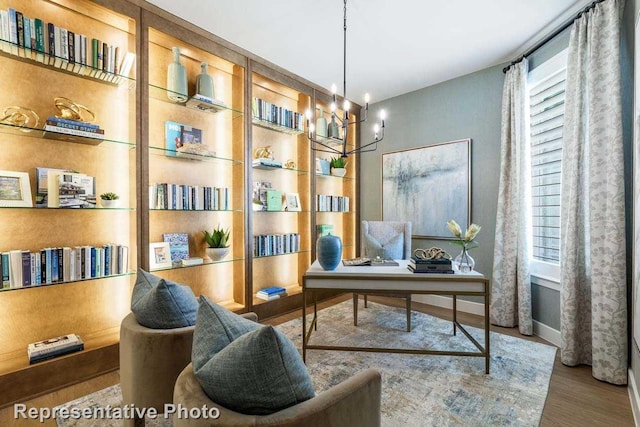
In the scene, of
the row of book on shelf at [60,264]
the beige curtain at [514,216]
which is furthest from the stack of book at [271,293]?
the beige curtain at [514,216]

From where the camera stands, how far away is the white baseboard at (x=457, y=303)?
3449 mm

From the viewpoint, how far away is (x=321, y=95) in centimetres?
402

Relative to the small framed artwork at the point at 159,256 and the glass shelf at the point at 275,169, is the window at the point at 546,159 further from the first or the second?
the small framed artwork at the point at 159,256

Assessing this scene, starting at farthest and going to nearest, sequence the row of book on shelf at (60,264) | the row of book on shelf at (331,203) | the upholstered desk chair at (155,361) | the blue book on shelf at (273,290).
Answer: the row of book on shelf at (331,203) → the blue book on shelf at (273,290) → the row of book on shelf at (60,264) → the upholstered desk chair at (155,361)

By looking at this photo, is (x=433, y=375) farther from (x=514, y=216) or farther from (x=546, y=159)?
(x=546, y=159)

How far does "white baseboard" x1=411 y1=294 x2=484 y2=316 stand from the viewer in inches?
136

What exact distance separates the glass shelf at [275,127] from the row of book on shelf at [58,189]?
172 cm

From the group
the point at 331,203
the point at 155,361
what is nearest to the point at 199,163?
the point at 331,203

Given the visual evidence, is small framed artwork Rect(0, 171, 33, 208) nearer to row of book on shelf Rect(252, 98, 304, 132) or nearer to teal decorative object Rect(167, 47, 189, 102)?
teal decorative object Rect(167, 47, 189, 102)

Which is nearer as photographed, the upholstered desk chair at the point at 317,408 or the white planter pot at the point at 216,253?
the upholstered desk chair at the point at 317,408

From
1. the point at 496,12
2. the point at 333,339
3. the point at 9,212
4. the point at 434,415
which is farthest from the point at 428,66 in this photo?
the point at 9,212

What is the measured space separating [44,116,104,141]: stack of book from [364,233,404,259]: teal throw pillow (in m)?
2.64

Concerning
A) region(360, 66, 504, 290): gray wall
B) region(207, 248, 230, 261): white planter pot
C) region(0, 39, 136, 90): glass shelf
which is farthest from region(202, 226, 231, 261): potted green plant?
region(360, 66, 504, 290): gray wall

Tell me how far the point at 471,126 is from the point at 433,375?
2.74 m
